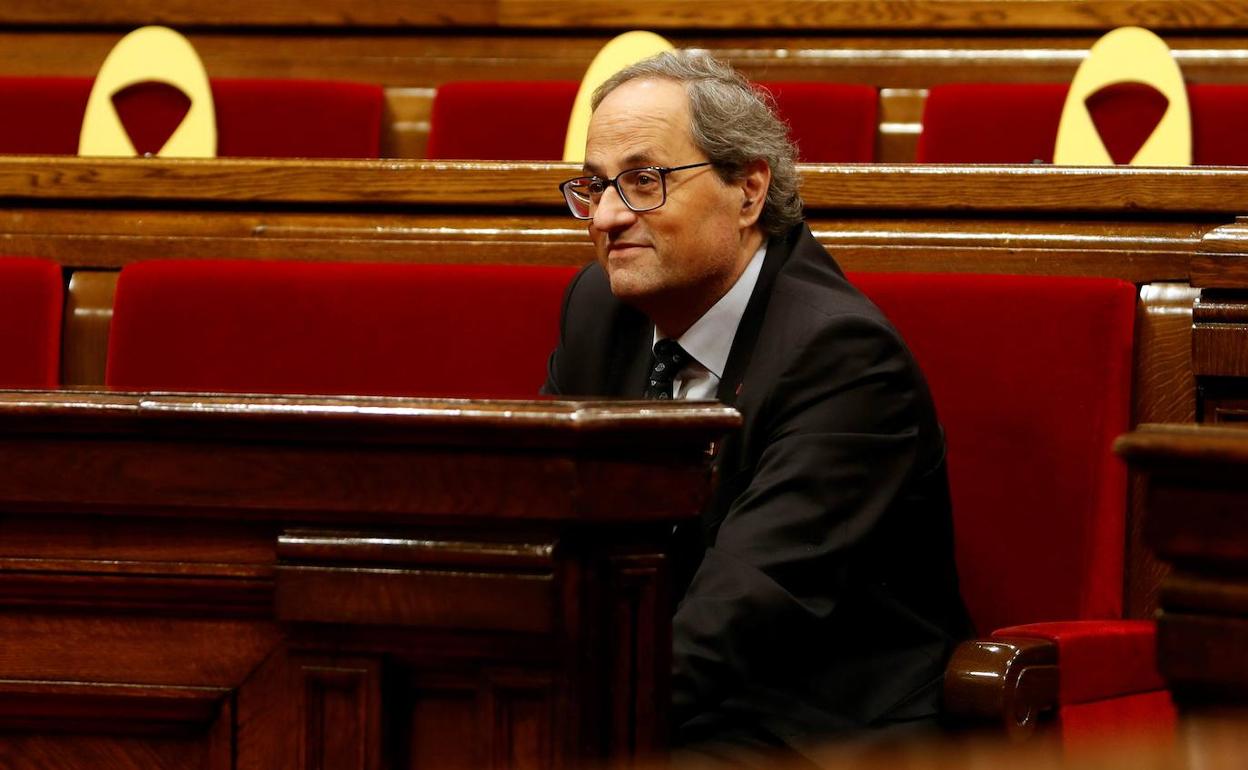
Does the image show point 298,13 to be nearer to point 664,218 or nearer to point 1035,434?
point 664,218

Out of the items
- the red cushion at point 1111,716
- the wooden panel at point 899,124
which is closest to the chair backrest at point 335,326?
the red cushion at point 1111,716

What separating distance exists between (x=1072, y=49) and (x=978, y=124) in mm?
199

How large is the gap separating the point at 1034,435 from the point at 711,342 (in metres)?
0.16

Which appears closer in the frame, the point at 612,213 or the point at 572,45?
the point at 612,213

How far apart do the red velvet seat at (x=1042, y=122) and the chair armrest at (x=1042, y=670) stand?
0.65 m

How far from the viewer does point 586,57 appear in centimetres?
147

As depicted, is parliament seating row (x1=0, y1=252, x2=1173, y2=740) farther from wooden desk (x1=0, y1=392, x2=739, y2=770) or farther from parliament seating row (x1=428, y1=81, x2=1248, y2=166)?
parliament seating row (x1=428, y1=81, x2=1248, y2=166)

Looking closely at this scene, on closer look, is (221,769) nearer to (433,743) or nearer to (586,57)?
(433,743)

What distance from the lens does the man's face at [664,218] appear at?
2.46 ft

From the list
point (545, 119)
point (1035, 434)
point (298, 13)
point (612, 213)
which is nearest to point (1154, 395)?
point (1035, 434)

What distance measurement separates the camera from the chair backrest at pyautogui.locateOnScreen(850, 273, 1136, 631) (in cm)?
69

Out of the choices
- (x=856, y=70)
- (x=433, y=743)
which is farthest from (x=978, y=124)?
(x=433, y=743)

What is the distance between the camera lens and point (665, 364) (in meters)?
0.74

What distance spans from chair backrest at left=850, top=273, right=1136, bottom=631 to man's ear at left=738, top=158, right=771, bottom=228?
0.11 metres
